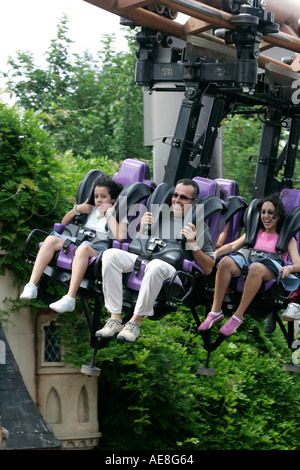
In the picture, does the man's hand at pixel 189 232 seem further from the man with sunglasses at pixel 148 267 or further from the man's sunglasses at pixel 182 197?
the man's sunglasses at pixel 182 197

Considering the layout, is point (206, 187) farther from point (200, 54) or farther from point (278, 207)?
point (200, 54)

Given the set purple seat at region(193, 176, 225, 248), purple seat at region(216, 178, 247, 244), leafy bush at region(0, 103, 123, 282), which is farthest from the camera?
leafy bush at region(0, 103, 123, 282)

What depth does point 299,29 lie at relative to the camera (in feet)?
33.8

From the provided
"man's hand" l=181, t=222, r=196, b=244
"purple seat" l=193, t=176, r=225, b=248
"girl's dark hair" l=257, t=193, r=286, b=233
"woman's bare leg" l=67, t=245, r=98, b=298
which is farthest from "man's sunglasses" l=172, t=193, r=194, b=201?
"woman's bare leg" l=67, t=245, r=98, b=298

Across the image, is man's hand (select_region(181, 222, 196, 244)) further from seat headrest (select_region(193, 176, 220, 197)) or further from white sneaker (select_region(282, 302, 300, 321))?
white sneaker (select_region(282, 302, 300, 321))

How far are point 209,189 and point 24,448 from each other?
4600 millimetres

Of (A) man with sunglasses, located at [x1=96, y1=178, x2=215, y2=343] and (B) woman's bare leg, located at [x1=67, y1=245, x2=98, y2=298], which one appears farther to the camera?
(B) woman's bare leg, located at [x1=67, y1=245, x2=98, y2=298]

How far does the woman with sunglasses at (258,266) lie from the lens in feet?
27.9

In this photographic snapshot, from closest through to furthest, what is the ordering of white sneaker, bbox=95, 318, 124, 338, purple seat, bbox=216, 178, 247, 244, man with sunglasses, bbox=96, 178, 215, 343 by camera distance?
1. man with sunglasses, bbox=96, 178, 215, 343
2. white sneaker, bbox=95, 318, 124, 338
3. purple seat, bbox=216, 178, 247, 244

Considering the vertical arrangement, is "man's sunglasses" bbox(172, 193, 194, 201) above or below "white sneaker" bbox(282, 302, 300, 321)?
above

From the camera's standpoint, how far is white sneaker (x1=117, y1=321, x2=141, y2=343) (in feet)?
26.7

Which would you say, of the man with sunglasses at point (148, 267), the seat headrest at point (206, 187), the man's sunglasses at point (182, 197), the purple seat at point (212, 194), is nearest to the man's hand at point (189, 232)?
the man with sunglasses at point (148, 267)
